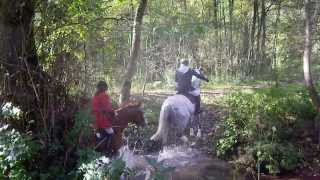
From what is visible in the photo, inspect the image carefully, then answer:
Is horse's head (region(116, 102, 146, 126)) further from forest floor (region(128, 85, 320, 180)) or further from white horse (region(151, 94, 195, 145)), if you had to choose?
white horse (region(151, 94, 195, 145))

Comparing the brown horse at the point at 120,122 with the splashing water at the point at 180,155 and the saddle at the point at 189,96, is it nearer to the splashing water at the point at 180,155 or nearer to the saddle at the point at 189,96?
the splashing water at the point at 180,155

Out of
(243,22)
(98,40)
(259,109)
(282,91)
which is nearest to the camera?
(98,40)

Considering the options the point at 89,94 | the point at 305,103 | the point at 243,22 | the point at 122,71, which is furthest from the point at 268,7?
the point at 89,94

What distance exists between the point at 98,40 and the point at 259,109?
5505 mm

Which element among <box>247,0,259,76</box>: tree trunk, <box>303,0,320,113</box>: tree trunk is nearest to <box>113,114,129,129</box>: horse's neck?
<box>303,0,320,113</box>: tree trunk

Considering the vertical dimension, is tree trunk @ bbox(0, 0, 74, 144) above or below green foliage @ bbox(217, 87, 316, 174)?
above

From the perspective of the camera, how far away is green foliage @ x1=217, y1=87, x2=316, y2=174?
39.3 ft

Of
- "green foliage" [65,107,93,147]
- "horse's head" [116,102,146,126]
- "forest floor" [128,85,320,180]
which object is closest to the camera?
"green foliage" [65,107,93,147]

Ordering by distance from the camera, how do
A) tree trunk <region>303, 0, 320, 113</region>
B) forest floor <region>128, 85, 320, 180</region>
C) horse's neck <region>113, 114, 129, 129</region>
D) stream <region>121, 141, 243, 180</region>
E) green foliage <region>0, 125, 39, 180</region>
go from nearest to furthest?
1. green foliage <region>0, 125, 39, 180</region>
2. horse's neck <region>113, 114, 129, 129</region>
3. stream <region>121, 141, 243, 180</region>
4. forest floor <region>128, 85, 320, 180</region>
5. tree trunk <region>303, 0, 320, 113</region>

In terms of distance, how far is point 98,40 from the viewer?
1016 centimetres

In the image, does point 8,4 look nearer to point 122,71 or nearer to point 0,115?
point 0,115

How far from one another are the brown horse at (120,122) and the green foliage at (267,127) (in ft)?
11.2

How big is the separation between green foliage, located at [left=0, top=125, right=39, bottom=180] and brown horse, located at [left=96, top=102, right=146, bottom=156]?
2288mm

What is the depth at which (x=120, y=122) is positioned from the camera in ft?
32.3
